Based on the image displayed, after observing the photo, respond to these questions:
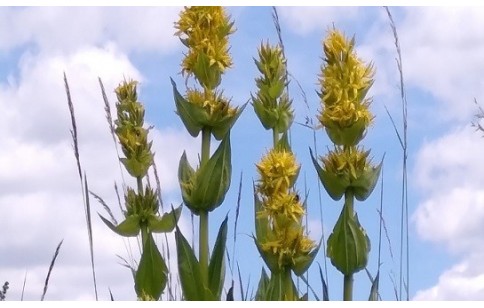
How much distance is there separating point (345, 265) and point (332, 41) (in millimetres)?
453

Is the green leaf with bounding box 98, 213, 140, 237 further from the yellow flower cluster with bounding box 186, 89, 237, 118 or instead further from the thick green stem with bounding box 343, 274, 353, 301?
the thick green stem with bounding box 343, 274, 353, 301

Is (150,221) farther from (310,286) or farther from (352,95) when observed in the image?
(352,95)

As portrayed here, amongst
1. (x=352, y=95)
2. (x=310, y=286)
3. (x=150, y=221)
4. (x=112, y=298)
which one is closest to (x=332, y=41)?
(x=352, y=95)

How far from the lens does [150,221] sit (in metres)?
2.00

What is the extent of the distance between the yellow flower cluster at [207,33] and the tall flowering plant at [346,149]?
29 cm

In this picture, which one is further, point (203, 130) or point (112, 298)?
point (112, 298)

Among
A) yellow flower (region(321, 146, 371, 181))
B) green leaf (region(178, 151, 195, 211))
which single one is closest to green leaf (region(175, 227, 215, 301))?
green leaf (region(178, 151, 195, 211))

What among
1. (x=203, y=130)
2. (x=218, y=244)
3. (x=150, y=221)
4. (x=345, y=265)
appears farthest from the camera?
(x=150, y=221)

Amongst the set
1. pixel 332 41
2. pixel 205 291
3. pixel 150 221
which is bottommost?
pixel 205 291

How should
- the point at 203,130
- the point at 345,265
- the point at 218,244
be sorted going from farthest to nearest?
1. the point at 203,130
2. the point at 218,244
3. the point at 345,265

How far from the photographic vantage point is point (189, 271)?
1.67 meters

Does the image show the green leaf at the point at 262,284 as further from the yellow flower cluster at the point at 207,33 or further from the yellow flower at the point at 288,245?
the yellow flower cluster at the point at 207,33

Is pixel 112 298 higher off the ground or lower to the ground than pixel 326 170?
lower

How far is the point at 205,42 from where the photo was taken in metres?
1.80
